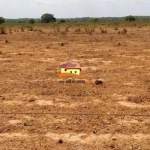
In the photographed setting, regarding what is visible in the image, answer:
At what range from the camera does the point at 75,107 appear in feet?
18.7

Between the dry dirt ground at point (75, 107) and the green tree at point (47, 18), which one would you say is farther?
the green tree at point (47, 18)

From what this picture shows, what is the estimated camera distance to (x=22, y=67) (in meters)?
9.44

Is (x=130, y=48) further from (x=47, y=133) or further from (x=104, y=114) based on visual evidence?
(x=47, y=133)

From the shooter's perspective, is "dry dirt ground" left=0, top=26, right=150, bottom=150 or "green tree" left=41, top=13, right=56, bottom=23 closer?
"dry dirt ground" left=0, top=26, right=150, bottom=150

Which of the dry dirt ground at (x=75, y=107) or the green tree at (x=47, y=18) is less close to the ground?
the green tree at (x=47, y=18)

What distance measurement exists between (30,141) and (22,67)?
5383 mm

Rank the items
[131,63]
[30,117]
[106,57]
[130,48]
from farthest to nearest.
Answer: [130,48] < [106,57] < [131,63] < [30,117]

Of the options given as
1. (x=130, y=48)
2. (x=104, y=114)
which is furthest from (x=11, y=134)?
(x=130, y=48)

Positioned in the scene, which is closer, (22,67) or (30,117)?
(30,117)

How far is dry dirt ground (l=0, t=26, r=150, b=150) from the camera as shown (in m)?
4.35

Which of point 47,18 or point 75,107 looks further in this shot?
point 47,18

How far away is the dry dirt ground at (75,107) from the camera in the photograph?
14.3 feet

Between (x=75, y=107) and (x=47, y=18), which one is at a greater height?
(x=47, y=18)

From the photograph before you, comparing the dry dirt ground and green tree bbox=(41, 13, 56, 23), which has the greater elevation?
green tree bbox=(41, 13, 56, 23)
